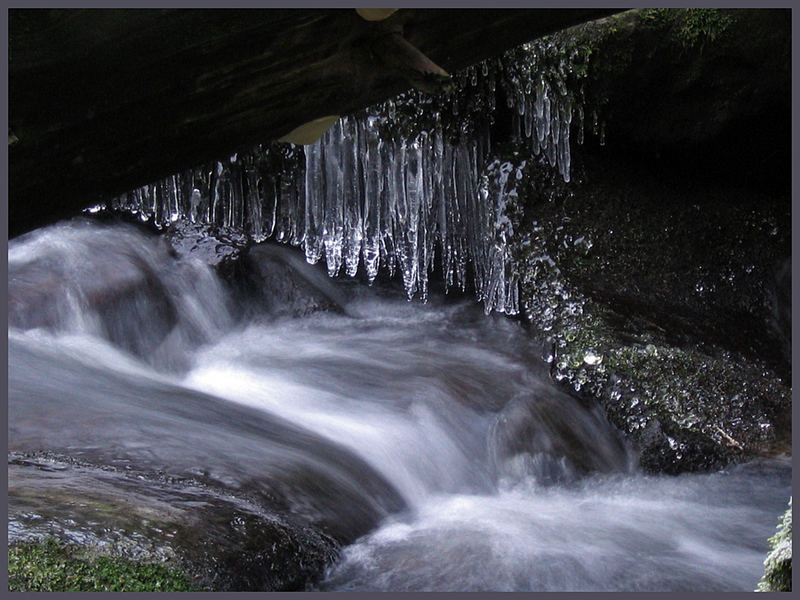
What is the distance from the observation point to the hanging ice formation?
21.9 feet

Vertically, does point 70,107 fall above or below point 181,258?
below

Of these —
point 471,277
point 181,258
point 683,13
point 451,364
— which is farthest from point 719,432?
point 181,258

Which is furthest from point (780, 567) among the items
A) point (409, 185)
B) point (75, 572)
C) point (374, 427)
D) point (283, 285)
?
point (283, 285)

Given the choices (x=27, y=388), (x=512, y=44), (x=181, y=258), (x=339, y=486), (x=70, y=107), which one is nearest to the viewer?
(x=70, y=107)

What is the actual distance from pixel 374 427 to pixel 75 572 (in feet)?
8.47

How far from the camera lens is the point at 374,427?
506cm

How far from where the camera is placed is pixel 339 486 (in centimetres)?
402

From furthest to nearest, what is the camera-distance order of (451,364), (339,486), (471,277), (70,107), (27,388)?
(471,277) → (451,364) → (27,388) → (339,486) → (70,107)

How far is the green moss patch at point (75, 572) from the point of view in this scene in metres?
2.52

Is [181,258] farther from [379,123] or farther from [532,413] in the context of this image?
[532,413]

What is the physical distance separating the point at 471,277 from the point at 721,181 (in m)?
2.12

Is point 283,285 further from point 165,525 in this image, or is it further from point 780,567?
point 780,567

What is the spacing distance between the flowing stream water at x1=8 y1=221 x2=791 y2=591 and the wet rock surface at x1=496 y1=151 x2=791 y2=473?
0.21m

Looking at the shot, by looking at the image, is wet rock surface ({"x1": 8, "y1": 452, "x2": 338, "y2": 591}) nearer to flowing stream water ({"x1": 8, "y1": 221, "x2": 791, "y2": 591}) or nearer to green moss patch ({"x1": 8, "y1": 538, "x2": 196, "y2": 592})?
green moss patch ({"x1": 8, "y1": 538, "x2": 196, "y2": 592})
